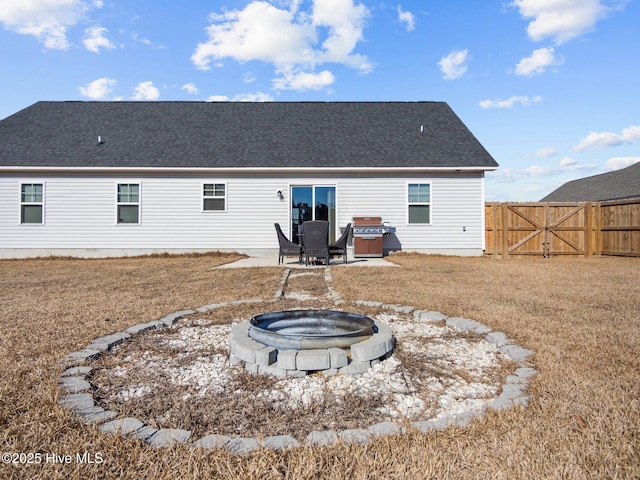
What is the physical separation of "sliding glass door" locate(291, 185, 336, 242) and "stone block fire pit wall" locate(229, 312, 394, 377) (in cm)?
937

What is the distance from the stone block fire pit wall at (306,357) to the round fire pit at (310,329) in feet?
0.12

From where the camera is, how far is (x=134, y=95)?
15.8 metres

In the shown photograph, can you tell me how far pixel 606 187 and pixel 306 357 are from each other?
29000mm

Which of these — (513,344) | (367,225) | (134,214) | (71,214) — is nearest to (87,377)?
(513,344)

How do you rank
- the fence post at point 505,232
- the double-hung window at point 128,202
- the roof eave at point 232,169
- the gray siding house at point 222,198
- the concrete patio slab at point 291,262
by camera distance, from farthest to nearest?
1. the fence post at point 505,232
2. the double-hung window at point 128,202
3. the gray siding house at point 222,198
4. the roof eave at point 232,169
5. the concrete patio slab at point 291,262

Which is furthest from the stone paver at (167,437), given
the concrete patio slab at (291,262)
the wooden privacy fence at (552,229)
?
the wooden privacy fence at (552,229)

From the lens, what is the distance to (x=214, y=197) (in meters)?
12.2

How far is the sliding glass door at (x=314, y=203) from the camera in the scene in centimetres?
1219

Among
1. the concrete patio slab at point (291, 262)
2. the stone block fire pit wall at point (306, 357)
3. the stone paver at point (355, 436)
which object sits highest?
the concrete patio slab at point (291, 262)

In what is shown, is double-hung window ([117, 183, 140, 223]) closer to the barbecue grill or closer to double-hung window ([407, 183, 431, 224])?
the barbecue grill

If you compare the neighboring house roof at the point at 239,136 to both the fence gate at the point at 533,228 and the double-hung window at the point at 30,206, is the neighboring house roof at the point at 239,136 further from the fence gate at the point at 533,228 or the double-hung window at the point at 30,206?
the fence gate at the point at 533,228

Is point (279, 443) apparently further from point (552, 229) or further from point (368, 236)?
point (552, 229)

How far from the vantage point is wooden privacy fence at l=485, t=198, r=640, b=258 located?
40.9 feet

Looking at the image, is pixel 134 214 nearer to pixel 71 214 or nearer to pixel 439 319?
pixel 71 214
